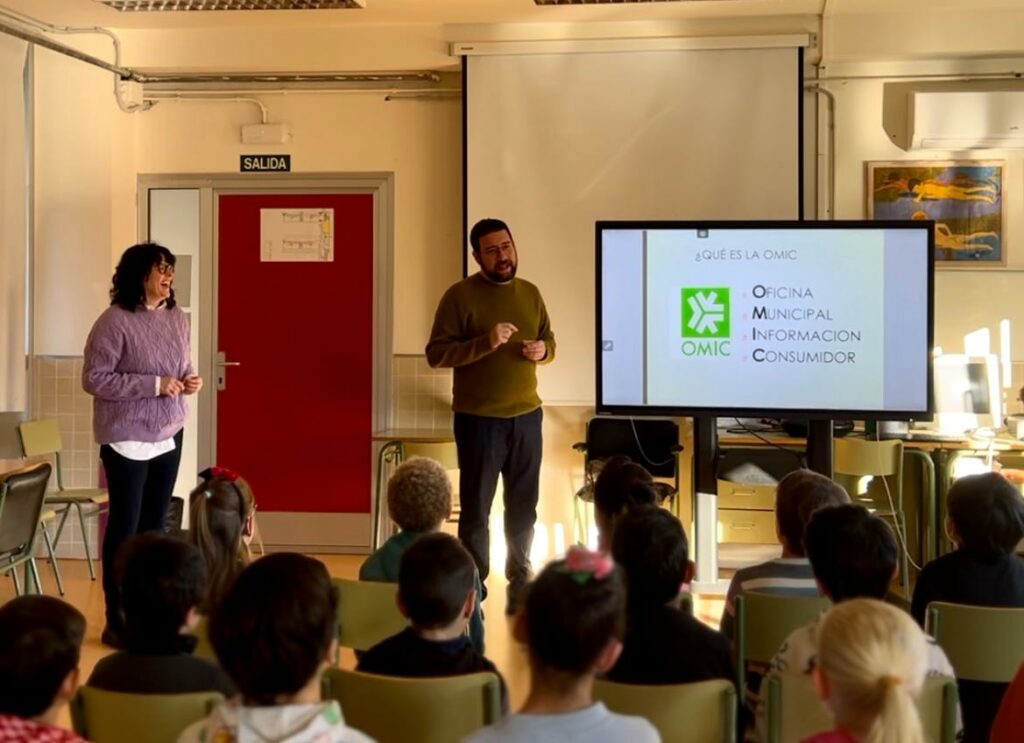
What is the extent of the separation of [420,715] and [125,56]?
17.0ft

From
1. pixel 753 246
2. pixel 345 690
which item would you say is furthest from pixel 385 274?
pixel 345 690

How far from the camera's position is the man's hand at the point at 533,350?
437cm

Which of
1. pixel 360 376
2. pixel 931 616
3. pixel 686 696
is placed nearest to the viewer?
pixel 686 696

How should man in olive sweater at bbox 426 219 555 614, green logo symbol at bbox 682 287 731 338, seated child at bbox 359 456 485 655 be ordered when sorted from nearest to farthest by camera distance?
seated child at bbox 359 456 485 655 → green logo symbol at bbox 682 287 731 338 → man in olive sweater at bbox 426 219 555 614

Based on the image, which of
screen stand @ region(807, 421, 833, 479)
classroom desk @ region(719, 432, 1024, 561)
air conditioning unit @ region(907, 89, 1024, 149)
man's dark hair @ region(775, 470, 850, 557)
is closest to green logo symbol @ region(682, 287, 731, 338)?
screen stand @ region(807, 421, 833, 479)

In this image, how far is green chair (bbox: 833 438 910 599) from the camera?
4.95m

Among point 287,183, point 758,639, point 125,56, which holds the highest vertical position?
point 125,56

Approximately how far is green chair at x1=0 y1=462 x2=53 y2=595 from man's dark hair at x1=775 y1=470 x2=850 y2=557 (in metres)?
2.62

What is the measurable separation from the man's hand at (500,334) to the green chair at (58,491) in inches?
85.5

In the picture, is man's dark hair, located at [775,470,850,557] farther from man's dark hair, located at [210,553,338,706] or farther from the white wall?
the white wall

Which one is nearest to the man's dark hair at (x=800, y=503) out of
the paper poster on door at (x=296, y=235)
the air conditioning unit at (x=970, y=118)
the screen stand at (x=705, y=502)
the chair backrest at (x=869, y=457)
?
the screen stand at (x=705, y=502)

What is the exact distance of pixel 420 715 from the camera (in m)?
1.87

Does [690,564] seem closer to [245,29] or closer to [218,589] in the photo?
[218,589]

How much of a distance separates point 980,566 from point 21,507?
10.4 feet
